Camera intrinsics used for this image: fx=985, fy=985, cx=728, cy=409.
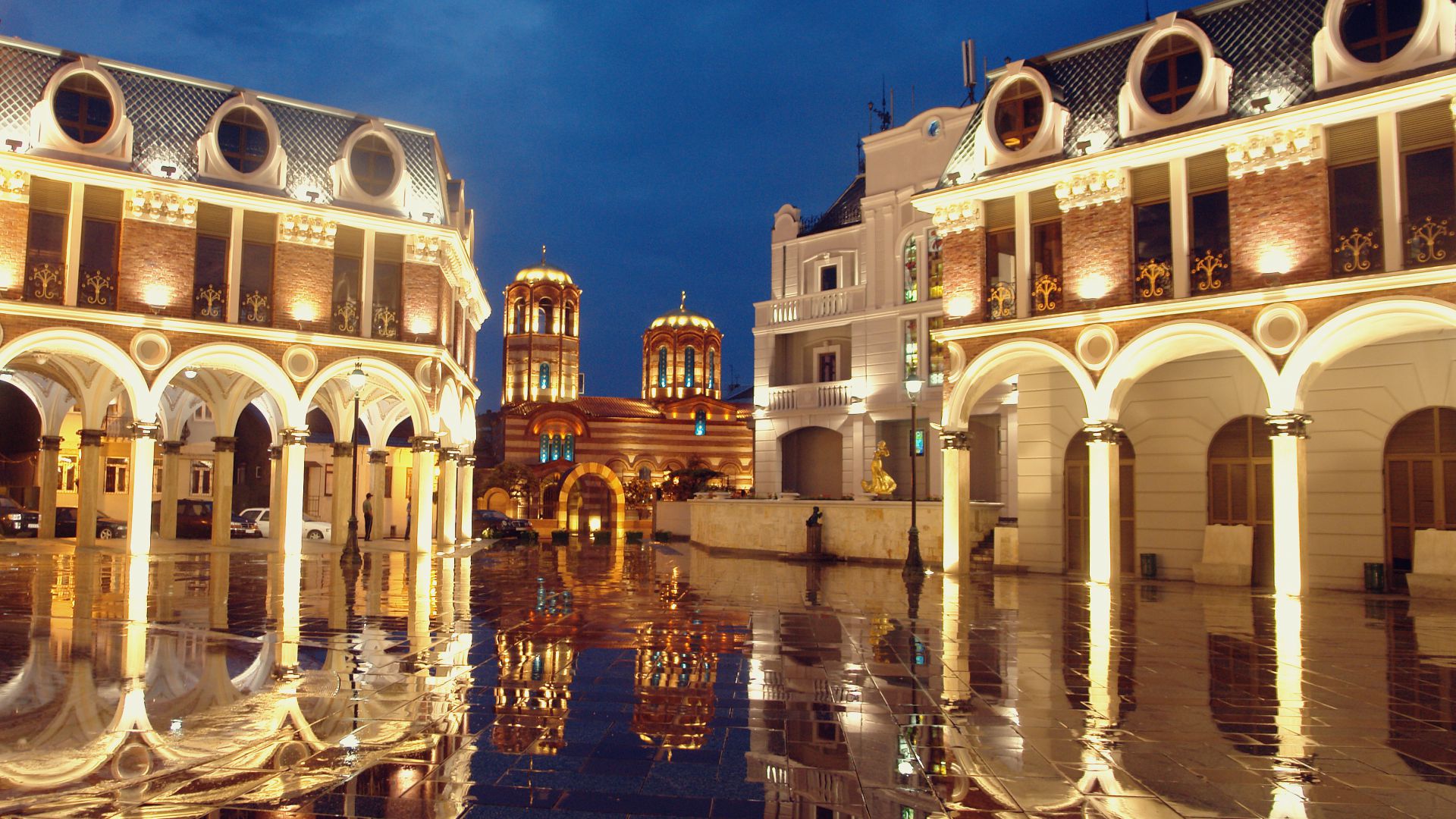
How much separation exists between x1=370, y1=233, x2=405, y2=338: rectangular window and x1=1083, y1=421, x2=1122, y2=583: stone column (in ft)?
54.0

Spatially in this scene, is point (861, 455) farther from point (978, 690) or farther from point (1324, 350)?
point (978, 690)

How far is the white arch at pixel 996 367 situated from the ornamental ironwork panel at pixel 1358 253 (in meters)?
4.92

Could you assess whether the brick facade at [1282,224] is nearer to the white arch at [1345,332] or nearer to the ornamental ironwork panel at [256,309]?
the white arch at [1345,332]

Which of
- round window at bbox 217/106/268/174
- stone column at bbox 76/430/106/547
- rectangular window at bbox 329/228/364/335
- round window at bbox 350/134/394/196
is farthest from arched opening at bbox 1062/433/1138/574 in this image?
stone column at bbox 76/430/106/547

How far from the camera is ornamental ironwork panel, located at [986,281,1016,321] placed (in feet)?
69.4

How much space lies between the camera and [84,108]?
70.7 feet

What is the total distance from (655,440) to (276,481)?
110 ft

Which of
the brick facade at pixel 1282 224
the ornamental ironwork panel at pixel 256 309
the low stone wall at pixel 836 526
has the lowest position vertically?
the low stone wall at pixel 836 526

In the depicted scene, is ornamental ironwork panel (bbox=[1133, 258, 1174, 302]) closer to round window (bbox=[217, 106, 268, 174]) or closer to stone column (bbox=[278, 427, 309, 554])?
stone column (bbox=[278, 427, 309, 554])

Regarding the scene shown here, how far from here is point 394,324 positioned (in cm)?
2453

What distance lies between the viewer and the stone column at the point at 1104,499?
19516 millimetres

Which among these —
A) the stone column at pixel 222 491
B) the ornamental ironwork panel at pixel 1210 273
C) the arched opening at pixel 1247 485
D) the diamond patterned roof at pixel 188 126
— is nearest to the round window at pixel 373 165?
the diamond patterned roof at pixel 188 126

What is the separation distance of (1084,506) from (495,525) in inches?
1097

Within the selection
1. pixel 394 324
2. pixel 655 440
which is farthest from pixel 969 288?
pixel 655 440
